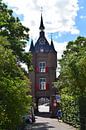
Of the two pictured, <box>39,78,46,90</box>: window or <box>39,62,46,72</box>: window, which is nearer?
<box>39,78,46,90</box>: window

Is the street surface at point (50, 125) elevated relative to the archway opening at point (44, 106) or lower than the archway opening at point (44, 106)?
lower

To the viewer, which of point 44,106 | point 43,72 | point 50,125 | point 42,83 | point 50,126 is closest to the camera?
point 50,126

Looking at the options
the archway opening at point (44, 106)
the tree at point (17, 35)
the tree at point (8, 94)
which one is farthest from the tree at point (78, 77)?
the archway opening at point (44, 106)

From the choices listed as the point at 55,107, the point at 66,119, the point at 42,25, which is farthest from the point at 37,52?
the point at 66,119

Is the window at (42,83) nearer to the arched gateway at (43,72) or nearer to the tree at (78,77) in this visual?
the arched gateway at (43,72)

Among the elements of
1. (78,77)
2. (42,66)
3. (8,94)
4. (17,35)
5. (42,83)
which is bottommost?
(8,94)

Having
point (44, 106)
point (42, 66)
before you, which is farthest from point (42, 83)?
point (44, 106)

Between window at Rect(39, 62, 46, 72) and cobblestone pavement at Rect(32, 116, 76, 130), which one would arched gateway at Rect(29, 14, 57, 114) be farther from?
cobblestone pavement at Rect(32, 116, 76, 130)

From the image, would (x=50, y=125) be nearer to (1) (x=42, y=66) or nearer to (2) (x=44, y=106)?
(1) (x=42, y=66)

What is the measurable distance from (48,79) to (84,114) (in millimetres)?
50430

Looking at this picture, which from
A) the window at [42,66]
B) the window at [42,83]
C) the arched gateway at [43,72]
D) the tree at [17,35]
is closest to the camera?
the tree at [17,35]

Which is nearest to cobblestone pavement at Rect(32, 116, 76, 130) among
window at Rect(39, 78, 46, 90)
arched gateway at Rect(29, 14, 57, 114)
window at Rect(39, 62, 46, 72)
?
arched gateway at Rect(29, 14, 57, 114)

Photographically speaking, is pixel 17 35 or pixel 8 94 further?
pixel 17 35

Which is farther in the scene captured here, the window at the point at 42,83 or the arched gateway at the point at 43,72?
the window at the point at 42,83
